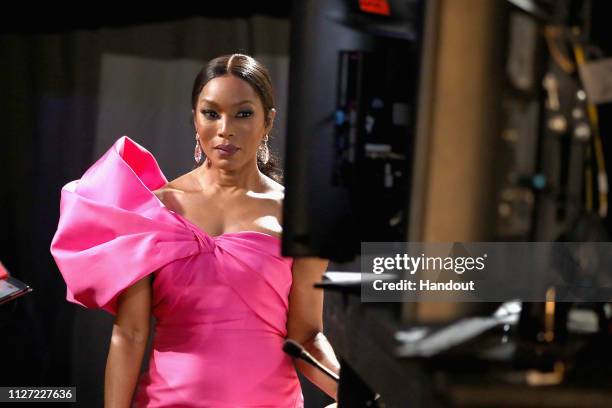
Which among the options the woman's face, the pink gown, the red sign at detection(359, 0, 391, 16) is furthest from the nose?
the red sign at detection(359, 0, 391, 16)

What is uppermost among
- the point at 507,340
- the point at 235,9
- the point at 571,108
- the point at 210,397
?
the point at 235,9

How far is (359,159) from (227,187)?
0.58 metres

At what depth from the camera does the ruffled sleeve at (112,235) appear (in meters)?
1.45

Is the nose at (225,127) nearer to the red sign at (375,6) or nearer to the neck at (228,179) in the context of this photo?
the neck at (228,179)

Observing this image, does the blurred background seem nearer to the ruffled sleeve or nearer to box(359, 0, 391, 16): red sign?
box(359, 0, 391, 16): red sign

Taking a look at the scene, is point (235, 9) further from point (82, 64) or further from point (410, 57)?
point (410, 57)

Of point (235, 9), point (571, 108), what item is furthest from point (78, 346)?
point (571, 108)

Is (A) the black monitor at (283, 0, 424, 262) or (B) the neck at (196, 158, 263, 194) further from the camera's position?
(B) the neck at (196, 158, 263, 194)

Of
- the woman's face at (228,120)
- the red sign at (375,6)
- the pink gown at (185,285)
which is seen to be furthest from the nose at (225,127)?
the red sign at (375,6)

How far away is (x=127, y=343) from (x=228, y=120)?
439 mm

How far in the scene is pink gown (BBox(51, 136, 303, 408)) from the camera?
145 cm

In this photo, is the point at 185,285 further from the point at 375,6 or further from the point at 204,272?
the point at 375,6

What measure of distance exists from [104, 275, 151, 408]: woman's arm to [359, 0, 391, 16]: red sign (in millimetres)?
715

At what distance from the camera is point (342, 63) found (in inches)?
38.4
